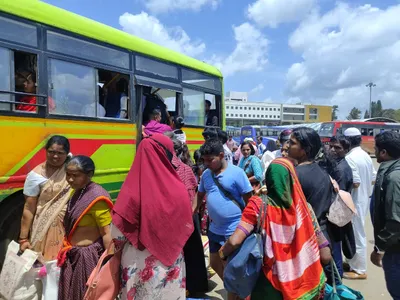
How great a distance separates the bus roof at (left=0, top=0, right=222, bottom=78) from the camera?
14.1 ft

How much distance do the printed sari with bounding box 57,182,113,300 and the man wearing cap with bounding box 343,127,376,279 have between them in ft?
11.0

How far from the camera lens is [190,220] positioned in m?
2.38

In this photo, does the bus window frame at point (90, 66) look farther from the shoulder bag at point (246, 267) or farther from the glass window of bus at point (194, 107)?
the shoulder bag at point (246, 267)

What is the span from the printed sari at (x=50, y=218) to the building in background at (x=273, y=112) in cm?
7704

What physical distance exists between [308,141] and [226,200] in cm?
98

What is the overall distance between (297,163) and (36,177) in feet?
7.57

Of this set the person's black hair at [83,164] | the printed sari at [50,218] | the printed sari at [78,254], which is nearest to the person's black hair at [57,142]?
the printed sari at [50,218]

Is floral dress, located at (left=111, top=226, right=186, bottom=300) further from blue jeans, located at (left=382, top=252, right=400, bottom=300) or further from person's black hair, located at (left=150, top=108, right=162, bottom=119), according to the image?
person's black hair, located at (left=150, top=108, right=162, bottom=119)

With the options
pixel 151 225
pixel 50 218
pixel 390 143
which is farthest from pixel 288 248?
pixel 50 218

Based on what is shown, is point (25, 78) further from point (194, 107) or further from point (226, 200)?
point (194, 107)

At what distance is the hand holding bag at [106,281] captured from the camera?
2242 millimetres

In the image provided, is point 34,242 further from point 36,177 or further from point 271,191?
point 271,191

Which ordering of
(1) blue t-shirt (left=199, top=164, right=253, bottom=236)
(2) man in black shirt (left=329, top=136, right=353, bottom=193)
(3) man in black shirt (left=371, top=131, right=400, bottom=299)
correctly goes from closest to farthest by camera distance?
(3) man in black shirt (left=371, top=131, right=400, bottom=299)
(1) blue t-shirt (left=199, top=164, right=253, bottom=236)
(2) man in black shirt (left=329, top=136, right=353, bottom=193)

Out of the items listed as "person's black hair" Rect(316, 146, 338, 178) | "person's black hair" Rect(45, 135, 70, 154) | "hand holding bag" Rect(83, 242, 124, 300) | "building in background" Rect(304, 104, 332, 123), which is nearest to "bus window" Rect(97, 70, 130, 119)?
"person's black hair" Rect(45, 135, 70, 154)
